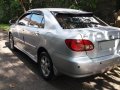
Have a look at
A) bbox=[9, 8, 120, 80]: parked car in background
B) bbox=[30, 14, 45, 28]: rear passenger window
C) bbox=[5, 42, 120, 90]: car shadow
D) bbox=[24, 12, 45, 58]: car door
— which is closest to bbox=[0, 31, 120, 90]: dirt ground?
bbox=[5, 42, 120, 90]: car shadow

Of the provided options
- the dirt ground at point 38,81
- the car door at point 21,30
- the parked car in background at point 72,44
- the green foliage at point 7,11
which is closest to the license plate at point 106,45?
the parked car in background at point 72,44

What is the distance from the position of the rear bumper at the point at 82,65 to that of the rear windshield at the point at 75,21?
0.82 meters

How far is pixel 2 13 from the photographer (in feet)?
62.8

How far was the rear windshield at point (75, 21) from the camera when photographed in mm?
5157

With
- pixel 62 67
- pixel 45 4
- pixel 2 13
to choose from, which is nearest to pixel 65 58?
pixel 62 67

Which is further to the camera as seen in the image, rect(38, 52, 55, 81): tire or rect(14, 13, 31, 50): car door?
rect(14, 13, 31, 50): car door

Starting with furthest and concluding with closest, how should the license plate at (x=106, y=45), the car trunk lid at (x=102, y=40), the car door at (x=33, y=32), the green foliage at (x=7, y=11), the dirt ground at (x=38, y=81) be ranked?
the green foliage at (x=7, y=11) → the car door at (x=33, y=32) → the dirt ground at (x=38, y=81) → the license plate at (x=106, y=45) → the car trunk lid at (x=102, y=40)

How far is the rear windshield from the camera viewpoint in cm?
516

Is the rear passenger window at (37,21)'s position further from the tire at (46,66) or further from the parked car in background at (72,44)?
the tire at (46,66)

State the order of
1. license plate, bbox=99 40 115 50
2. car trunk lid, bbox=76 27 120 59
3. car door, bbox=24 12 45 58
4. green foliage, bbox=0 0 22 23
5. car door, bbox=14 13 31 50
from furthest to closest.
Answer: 1. green foliage, bbox=0 0 22 23
2. car door, bbox=14 13 31 50
3. car door, bbox=24 12 45 58
4. license plate, bbox=99 40 115 50
5. car trunk lid, bbox=76 27 120 59

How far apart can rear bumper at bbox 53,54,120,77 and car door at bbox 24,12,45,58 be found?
46.2 inches

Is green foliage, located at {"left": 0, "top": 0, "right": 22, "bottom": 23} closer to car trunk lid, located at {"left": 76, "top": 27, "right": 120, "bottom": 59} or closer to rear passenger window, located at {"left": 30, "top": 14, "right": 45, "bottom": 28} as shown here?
rear passenger window, located at {"left": 30, "top": 14, "right": 45, "bottom": 28}

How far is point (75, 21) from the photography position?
532cm

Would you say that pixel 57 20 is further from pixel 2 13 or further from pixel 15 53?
pixel 2 13
